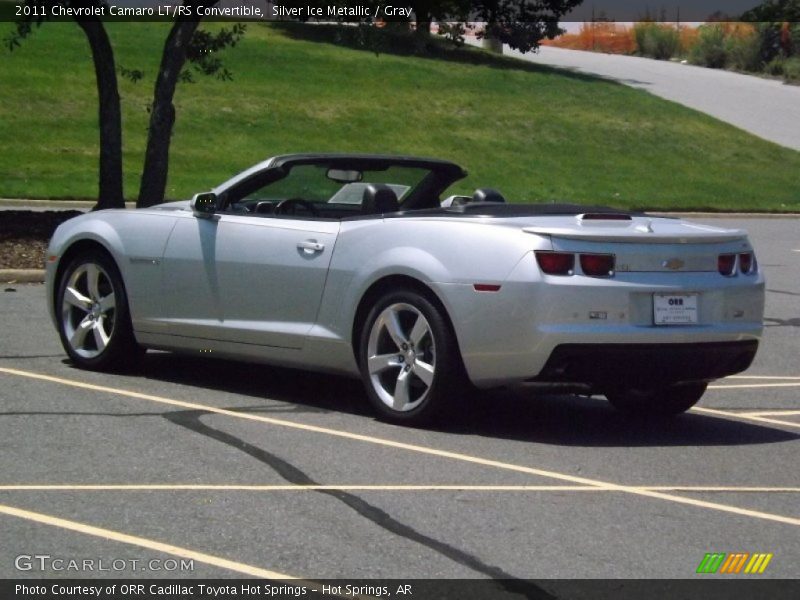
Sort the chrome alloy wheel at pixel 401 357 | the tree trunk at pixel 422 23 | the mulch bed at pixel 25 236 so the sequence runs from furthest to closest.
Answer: the tree trunk at pixel 422 23 → the mulch bed at pixel 25 236 → the chrome alloy wheel at pixel 401 357

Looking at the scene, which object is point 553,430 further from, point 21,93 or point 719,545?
point 21,93

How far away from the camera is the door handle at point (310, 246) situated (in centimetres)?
820

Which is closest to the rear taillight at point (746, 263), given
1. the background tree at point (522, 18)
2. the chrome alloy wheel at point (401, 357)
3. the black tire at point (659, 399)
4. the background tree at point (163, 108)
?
the black tire at point (659, 399)

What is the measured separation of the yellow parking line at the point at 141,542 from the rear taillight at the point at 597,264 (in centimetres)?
285

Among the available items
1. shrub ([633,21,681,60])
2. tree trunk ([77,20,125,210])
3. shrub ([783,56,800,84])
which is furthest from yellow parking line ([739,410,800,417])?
shrub ([633,21,681,60])

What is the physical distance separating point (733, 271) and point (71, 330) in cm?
424

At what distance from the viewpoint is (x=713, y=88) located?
49.6 m

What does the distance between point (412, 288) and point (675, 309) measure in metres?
1.37

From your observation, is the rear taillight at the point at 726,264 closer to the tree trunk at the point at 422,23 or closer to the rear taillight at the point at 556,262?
the rear taillight at the point at 556,262

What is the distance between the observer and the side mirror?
Result: 874 cm

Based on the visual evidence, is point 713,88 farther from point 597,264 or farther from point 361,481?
point 361,481

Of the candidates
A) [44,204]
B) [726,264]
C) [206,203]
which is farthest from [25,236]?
[726,264]

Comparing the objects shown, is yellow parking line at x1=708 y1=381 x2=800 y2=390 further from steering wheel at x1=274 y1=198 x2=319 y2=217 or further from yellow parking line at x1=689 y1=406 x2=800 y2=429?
steering wheel at x1=274 y1=198 x2=319 y2=217

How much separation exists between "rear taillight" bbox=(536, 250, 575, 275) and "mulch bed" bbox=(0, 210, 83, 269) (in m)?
8.96
